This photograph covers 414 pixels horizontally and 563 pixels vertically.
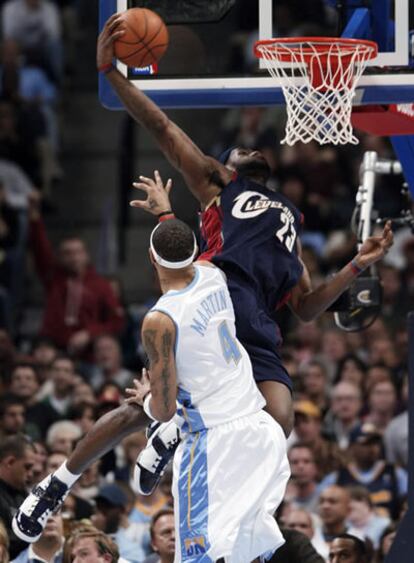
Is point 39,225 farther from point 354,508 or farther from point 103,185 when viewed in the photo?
point 354,508

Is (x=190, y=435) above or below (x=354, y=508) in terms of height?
above

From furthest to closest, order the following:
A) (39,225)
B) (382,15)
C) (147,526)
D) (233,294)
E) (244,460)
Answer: (39,225) < (147,526) < (382,15) < (233,294) < (244,460)

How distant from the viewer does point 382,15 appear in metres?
9.39

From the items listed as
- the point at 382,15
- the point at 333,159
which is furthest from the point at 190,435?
the point at 333,159

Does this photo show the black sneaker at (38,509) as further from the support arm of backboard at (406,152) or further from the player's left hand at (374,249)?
the support arm of backboard at (406,152)

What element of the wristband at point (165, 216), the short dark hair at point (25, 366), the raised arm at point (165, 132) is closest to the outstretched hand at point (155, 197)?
the wristband at point (165, 216)

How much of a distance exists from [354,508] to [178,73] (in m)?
4.12

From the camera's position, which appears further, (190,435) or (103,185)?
(103,185)

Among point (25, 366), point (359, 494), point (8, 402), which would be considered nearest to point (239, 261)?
point (359, 494)

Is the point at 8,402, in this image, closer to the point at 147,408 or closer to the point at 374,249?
the point at 374,249

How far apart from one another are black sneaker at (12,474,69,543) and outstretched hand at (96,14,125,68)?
232 cm

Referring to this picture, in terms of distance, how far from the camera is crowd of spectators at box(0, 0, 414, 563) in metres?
10.6

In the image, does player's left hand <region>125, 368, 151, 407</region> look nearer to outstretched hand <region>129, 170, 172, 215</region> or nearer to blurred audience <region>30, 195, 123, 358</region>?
outstretched hand <region>129, 170, 172, 215</region>

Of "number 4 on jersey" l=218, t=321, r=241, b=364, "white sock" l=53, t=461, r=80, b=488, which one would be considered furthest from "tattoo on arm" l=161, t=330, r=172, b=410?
"white sock" l=53, t=461, r=80, b=488
